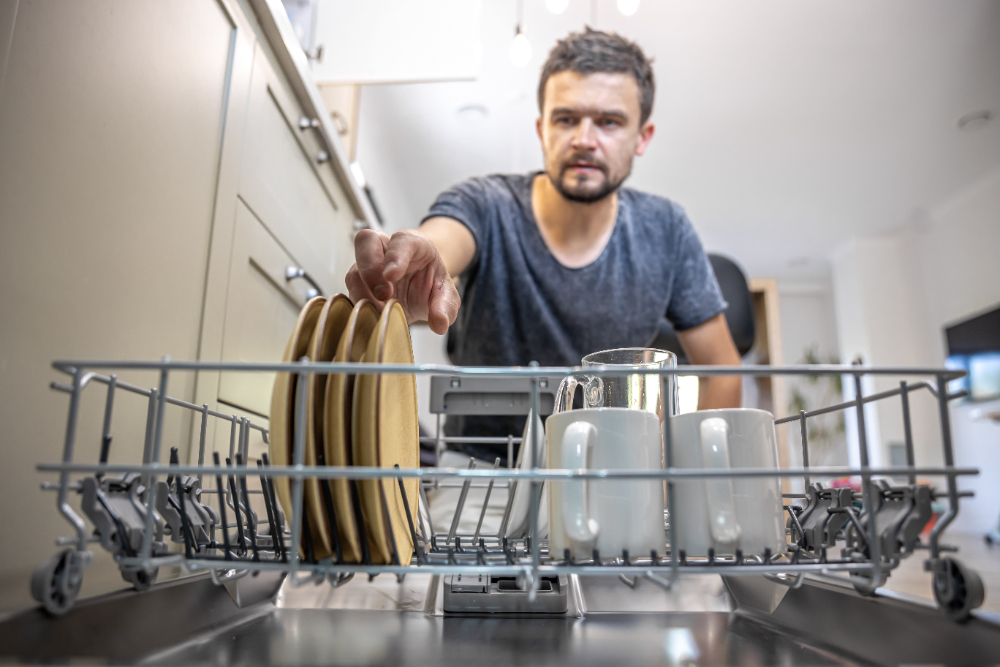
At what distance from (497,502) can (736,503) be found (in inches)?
18.3

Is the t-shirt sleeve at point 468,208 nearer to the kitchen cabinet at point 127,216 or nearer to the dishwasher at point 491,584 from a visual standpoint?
the kitchen cabinet at point 127,216

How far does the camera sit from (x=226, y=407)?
35.5 inches

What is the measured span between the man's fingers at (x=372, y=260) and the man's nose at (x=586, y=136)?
83cm

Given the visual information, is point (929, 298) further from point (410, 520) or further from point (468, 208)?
point (410, 520)

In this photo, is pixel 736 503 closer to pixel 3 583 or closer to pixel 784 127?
pixel 3 583

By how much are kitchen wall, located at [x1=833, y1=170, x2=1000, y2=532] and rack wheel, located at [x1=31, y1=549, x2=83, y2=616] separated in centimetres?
496

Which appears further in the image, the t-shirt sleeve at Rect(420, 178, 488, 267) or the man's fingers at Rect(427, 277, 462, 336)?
the t-shirt sleeve at Rect(420, 178, 488, 267)

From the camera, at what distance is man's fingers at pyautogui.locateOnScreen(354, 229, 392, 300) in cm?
49

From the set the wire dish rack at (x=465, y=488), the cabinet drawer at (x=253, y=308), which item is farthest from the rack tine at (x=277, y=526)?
the cabinet drawer at (x=253, y=308)

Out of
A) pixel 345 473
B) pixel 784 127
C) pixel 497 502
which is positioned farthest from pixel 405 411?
pixel 784 127

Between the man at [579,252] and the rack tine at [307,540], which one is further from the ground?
the man at [579,252]

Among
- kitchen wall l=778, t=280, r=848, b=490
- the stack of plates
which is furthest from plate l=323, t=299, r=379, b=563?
kitchen wall l=778, t=280, r=848, b=490

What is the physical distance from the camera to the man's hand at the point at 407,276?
488 mm

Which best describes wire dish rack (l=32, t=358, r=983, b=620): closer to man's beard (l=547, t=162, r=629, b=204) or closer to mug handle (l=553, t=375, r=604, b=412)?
mug handle (l=553, t=375, r=604, b=412)
